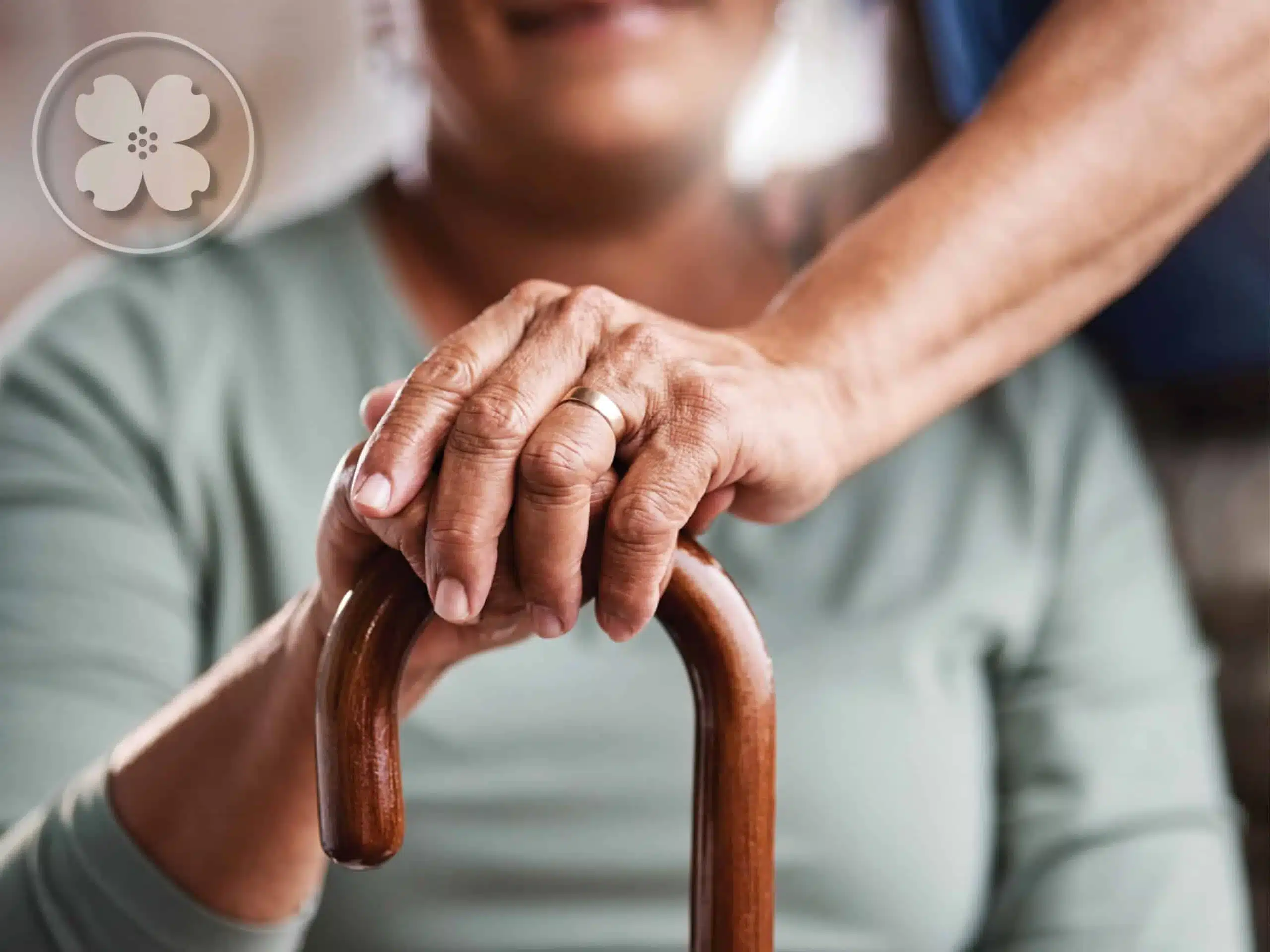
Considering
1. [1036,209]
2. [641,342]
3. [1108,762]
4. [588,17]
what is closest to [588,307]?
[641,342]

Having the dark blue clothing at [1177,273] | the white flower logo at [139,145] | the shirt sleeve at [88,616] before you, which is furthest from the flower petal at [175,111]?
the dark blue clothing at [1177,273]

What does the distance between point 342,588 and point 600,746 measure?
239mm

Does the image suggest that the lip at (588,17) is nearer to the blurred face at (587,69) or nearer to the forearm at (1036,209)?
the blurred face at (587,69)

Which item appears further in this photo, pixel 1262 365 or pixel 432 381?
pixel 1262 365

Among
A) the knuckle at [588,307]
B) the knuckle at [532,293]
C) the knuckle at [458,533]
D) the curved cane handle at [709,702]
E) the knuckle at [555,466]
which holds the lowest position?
the curved cane handle at [709,702]

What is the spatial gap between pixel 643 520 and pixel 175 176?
0.25 metres

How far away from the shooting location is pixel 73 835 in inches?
17.1

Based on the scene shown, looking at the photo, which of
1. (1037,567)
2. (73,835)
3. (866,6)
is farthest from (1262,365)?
(73,835)

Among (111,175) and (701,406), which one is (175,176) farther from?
(701,406)

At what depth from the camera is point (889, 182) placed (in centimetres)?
76

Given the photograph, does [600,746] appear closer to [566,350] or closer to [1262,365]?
[566,350]

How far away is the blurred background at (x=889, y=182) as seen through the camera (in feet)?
2.23

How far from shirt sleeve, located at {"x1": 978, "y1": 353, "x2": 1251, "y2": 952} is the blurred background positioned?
0.21ft

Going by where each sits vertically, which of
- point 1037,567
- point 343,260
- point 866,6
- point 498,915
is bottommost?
point 498,915
